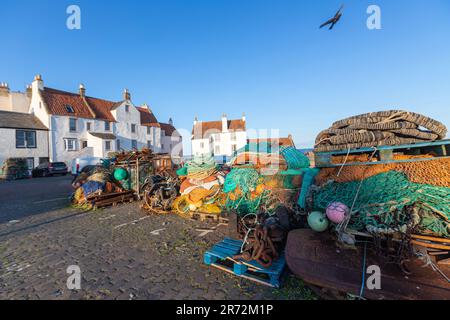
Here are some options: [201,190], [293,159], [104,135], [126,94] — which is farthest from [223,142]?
[293,159]

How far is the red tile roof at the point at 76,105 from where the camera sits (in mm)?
25312

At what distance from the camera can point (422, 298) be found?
2203 millimetres

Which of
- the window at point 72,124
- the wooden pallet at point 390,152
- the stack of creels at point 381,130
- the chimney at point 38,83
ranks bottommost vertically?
the wooden pallet at point 390,152

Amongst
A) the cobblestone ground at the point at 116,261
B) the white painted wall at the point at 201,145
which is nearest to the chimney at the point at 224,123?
the white painted wall at the point at 201,145

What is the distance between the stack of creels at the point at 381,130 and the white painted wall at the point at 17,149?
29.5 meters

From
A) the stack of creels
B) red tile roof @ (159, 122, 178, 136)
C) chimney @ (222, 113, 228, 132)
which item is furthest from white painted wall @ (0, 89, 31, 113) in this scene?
the stack of creels

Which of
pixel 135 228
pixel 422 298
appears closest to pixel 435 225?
pixel 422 298

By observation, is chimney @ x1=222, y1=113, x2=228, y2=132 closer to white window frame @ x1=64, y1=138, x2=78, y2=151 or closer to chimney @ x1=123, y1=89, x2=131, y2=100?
chimney @ x1=123, y1=89, x2=131, y2=100

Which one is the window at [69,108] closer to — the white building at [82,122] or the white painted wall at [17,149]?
the white building at [82,122]

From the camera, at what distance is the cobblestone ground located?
285 cm

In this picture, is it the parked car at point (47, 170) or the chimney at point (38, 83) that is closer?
the parked car at point (47, 170)
